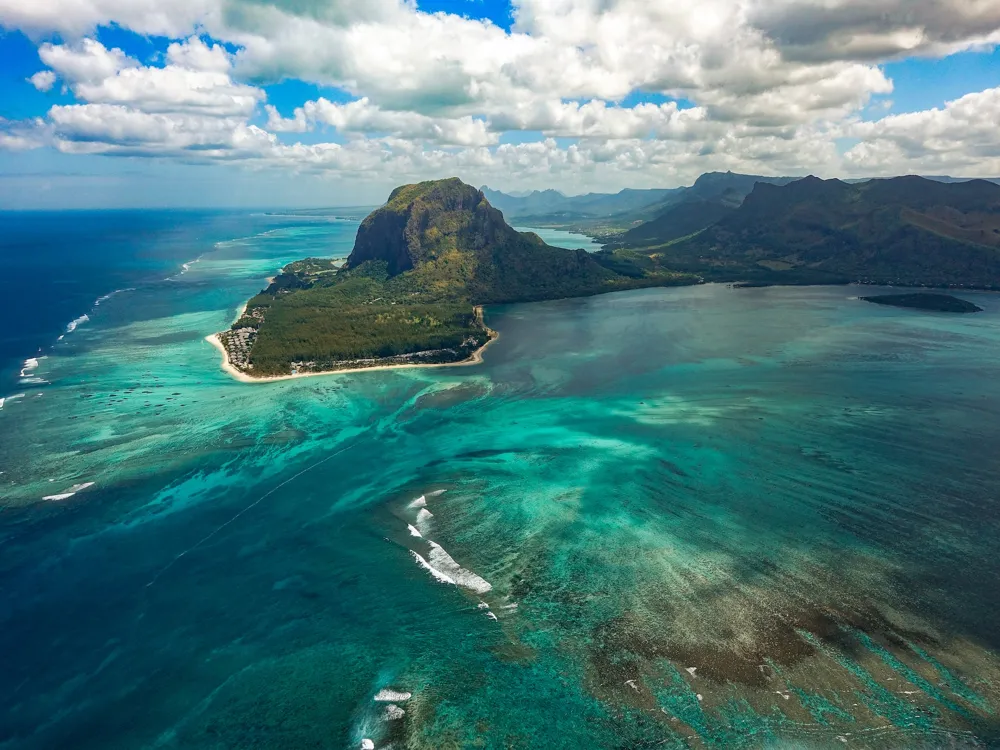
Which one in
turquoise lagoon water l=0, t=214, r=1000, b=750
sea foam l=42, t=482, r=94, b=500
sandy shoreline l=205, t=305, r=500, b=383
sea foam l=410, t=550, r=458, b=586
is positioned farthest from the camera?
sandy shoreline l=205, t=305, r=500, b=383

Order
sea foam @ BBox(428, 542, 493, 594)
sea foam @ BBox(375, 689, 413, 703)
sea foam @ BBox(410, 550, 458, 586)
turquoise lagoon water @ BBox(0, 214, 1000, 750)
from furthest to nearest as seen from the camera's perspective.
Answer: sea foam @ BBox(410, 550, 458, 586)
sea foam @ BBox(428, 542, 493, 594)
sea foam @ BBox(375, 689, 413, 703)
turquoise lagoon water @ BBox(0, 214, 1000, 750)

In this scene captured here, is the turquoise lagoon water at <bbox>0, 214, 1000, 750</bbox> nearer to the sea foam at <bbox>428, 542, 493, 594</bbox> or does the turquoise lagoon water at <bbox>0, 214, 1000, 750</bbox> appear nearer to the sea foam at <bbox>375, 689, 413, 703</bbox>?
the sea foam at <bbox>375, 689, 413, 703</bbox>

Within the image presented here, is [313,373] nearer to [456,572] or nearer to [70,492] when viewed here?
[70,492]

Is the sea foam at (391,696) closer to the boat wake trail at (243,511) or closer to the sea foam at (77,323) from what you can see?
the boat wake trail at (243,511)

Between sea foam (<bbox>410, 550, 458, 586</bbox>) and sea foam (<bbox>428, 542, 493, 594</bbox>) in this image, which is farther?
sea foam (<bbox>410, 550, 458, 586</bbox>)

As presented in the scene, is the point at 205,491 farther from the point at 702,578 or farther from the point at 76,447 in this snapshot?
the point at 702,578

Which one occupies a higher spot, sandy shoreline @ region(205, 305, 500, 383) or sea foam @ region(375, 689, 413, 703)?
sea foam @ region(375, 689, 413, 703)

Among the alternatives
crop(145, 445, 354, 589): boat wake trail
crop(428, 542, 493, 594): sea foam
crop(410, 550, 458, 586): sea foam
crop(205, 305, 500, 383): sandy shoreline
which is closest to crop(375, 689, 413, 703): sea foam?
crop(428, 542, 493, 594): sea foam

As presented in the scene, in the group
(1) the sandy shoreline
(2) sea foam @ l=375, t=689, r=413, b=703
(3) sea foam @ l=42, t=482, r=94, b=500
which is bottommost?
(1) the sandy shoreline

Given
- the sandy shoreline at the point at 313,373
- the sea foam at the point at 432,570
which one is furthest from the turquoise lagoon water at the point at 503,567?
the sandy shoreline at the point at 313,373

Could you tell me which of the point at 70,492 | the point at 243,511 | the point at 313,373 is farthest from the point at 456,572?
the point at 313,373
